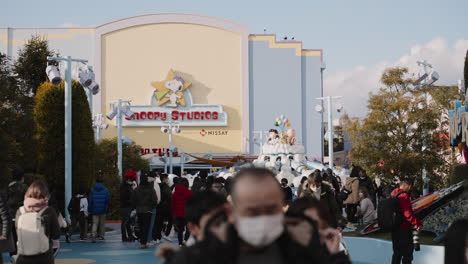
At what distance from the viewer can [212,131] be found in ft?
214

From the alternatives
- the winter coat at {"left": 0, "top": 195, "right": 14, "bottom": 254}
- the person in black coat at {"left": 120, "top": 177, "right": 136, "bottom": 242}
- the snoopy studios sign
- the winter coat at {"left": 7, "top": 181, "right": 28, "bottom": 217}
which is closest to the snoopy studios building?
the snoopy studios sign

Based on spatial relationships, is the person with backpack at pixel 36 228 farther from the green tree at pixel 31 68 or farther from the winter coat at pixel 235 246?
the green tree at pixel 31 68

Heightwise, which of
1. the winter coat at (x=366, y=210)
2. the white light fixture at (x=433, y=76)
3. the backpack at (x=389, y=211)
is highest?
the white light fixture at (x=433, y=76)

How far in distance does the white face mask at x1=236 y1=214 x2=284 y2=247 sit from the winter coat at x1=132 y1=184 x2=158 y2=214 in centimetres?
1295

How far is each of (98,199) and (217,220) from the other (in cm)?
1511

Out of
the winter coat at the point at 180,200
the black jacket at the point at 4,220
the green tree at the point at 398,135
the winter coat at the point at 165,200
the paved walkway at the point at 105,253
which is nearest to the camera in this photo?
the black jacket at the point at 4,220

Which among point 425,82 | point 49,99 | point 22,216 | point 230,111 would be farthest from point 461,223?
point 230,111

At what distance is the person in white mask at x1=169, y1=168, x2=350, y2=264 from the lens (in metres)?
2.89

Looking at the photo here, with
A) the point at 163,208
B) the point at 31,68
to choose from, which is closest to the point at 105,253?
the point at 163,208

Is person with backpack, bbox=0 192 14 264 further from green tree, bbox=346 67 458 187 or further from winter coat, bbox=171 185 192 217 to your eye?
green tree, bbox=346 67 458 187

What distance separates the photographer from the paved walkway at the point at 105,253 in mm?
13938

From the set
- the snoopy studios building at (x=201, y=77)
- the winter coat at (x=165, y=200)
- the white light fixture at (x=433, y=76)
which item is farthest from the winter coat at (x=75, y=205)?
the snoopy studios building at (x=201, y=77)

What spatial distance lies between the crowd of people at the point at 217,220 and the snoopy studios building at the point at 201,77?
45873mm

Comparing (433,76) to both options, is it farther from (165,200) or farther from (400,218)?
(400,218)
